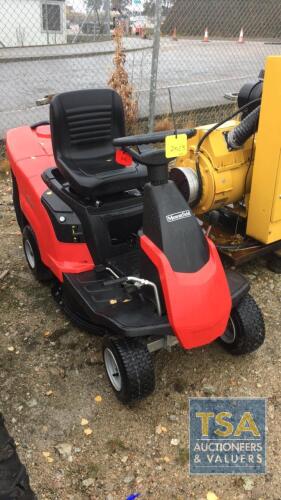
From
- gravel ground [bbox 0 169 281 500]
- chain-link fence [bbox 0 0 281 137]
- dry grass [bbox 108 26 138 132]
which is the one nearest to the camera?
gravel ground [bbox 0 169 281 500]

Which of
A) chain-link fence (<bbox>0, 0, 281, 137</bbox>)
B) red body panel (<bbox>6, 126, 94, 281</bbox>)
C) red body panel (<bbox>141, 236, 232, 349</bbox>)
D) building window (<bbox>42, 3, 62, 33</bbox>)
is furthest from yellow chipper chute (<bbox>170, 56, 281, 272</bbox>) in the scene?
building window (<bbox>42, 3, 62, 33</bbox>)

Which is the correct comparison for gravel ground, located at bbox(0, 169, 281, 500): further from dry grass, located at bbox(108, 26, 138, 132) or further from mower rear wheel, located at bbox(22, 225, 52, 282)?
dry grass, located at bbox(108, 26, 138, 132)

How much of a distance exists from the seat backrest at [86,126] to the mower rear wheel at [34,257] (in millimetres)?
557

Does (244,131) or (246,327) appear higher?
(244,131)

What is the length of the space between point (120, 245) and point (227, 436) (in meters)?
1.09

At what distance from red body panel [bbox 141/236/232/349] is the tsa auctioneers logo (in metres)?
0.42

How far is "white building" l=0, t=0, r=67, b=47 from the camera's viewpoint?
44.1ft

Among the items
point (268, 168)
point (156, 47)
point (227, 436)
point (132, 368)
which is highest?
point (156, 47)

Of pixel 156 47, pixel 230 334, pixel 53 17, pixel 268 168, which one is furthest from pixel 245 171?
pixel 53 17

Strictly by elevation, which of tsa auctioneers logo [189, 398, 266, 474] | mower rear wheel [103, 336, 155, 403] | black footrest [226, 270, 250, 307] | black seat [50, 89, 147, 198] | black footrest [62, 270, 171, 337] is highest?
black seat [50, 89, 147, 198]

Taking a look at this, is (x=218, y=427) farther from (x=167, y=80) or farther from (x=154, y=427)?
(x=167, y=80)

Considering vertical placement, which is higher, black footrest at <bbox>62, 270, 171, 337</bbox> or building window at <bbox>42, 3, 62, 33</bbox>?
building window at <bbox>42, 3, 62, 33</bbox>

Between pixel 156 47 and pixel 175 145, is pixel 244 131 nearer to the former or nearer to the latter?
pixel 175 145

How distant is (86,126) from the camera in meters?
2.79
